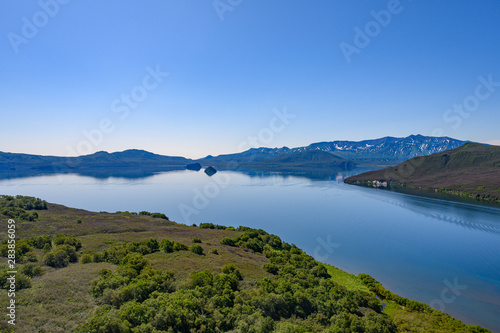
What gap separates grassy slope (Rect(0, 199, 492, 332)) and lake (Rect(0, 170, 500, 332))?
26.4 ft

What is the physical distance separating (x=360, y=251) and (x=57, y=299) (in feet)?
168

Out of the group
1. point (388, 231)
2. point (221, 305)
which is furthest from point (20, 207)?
point (388, 231)

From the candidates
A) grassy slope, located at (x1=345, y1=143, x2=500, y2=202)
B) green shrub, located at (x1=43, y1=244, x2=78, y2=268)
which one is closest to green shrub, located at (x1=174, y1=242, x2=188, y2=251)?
green shrub, located at (x1=43, y1=244, x2=78, y2=268)

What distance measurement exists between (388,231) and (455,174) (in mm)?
124576

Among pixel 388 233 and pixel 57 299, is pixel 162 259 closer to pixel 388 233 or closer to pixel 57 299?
pixel 57 299

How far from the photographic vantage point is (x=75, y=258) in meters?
32.0

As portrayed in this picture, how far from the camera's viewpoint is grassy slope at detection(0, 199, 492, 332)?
59.9 ft

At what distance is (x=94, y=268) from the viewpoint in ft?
92.6

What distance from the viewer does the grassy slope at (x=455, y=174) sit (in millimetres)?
118250

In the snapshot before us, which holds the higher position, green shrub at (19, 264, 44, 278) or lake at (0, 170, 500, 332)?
green shrub at (19, 264, 44, 278)

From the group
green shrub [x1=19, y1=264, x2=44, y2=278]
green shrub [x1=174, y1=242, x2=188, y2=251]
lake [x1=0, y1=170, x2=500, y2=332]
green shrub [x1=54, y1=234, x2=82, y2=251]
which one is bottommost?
lake [x1=0, y1=170, x2=500, y2=332]

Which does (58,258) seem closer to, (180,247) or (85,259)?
(85,259)

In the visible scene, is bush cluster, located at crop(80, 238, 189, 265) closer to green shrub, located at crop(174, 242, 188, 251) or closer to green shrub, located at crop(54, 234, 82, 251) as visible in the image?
green shrub, located at crop(174, 242, 188, 251)

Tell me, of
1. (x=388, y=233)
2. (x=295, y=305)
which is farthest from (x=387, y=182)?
(x=295, y=305)
